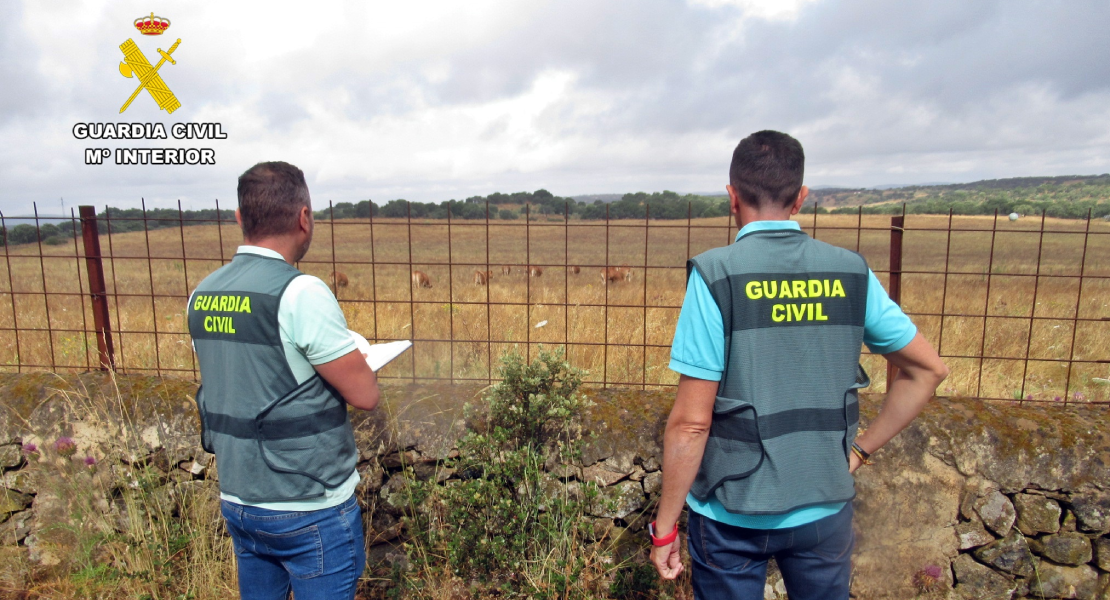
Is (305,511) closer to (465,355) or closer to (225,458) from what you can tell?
(225,458)

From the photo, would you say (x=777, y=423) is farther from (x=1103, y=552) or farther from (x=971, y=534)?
(x=1103, y=552)

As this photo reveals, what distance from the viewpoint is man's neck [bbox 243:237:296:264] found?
186 centimetres

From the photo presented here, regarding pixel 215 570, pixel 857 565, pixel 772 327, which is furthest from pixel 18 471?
pixel 857 565

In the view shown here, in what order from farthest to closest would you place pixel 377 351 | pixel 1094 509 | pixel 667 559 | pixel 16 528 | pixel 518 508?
pixel 16 528 < pixel 1094 509 < pixel 518 508 < pixel 377 351 < pixel 667 559

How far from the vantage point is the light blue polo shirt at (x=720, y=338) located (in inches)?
66.4

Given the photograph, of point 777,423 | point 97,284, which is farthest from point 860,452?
point 97,284

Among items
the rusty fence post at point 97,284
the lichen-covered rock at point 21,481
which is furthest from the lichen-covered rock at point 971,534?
the lichen-covered rock at point 21,481

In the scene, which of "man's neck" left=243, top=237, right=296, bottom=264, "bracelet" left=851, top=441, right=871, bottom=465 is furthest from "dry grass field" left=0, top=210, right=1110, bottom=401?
"man's neck" left=243, top=237, right=296, bottom=264

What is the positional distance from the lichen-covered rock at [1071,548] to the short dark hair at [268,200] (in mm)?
3857

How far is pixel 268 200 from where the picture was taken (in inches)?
71.6

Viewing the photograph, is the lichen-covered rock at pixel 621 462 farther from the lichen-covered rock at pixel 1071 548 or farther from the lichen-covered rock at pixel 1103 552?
the lichen-covered rock at pixel 1103 552

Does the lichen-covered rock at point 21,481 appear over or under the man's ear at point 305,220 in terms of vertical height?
under

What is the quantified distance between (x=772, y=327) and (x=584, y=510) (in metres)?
1.91

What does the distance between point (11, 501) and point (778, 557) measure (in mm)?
4359
